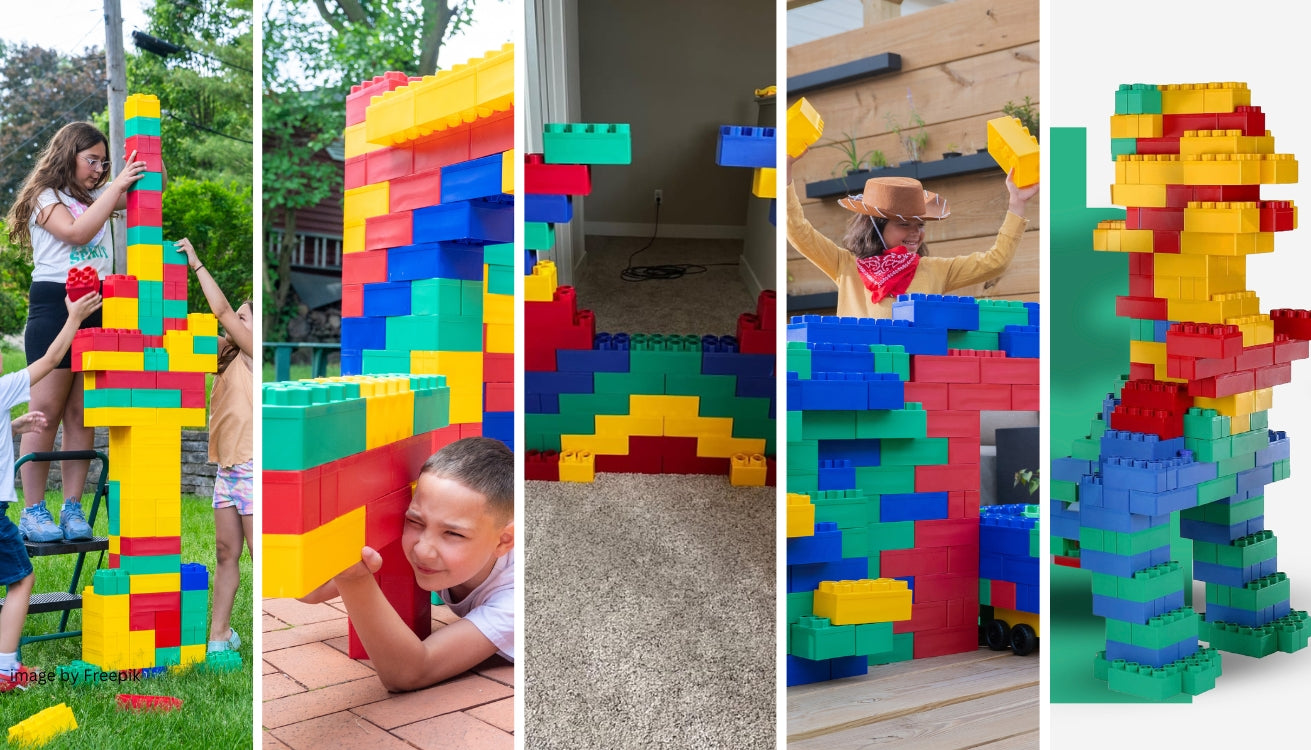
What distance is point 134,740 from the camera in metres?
2.29

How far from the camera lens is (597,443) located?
2.66 metres

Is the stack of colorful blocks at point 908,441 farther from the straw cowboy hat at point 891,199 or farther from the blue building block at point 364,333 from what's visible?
the blue building block at point 364,333

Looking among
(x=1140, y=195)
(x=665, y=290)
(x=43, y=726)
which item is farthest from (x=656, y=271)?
(x=43, y=726)

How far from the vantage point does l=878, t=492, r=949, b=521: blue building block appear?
2.34 meters

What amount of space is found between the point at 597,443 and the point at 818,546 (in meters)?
0.65

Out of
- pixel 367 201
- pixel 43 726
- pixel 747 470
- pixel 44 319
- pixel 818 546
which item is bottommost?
pixel 43 726

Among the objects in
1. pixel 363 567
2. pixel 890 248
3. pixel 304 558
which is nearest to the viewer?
pixel 304 558

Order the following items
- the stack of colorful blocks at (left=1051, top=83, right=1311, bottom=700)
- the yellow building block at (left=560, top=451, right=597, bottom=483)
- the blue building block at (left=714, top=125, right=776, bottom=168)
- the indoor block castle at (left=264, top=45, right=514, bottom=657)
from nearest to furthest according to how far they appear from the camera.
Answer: the indoor block castle at (left=264, top=45, right=514, bottom=657), the blue building block at (left=714, top=125, right=776, bottom=168), the stack of colorful blocks at (left=1051, top=83, right=1311, bottom=700), the yellow building block at (left=560, top=451, right=597, bottom=483)

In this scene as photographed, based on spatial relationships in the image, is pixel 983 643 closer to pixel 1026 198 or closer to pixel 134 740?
pixel 1026 198

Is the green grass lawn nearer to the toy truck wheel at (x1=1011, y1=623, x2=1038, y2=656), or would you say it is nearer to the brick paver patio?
the brick paver patio

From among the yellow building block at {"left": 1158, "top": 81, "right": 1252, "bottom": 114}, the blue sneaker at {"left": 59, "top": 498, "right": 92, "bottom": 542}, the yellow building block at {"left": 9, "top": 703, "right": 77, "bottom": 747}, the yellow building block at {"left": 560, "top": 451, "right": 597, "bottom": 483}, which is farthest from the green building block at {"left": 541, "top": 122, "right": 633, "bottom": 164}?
the yellow building block at {"left": 9, "top": 703, "right": 77, "bottom": 747}

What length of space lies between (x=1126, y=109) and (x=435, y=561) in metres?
1.74

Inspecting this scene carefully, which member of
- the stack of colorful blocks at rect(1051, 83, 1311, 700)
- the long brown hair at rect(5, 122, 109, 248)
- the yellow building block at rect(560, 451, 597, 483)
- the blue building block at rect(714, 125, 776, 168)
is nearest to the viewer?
the blue building block at rect(714, 125, 776, 168)

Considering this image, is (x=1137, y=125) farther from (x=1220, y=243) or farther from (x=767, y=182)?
(x=767, y=182)
